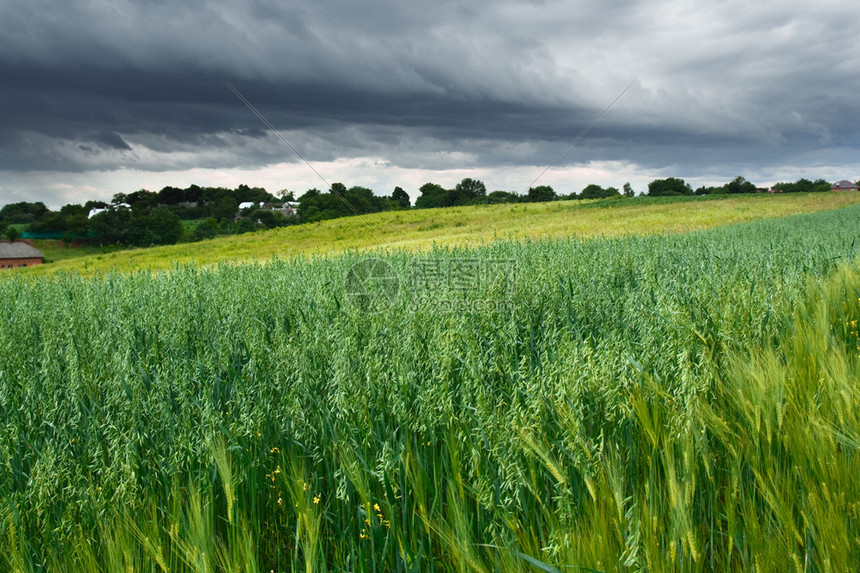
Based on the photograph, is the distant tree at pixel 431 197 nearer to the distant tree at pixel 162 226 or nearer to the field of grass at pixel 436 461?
the distant tree at pixel 162 226

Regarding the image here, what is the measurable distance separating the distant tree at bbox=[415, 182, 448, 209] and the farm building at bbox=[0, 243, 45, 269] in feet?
105

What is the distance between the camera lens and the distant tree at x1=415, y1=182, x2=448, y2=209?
53781 millimetres

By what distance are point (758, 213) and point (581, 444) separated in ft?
101

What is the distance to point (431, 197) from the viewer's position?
2167 inches

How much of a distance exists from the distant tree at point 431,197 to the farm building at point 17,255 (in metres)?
32.1

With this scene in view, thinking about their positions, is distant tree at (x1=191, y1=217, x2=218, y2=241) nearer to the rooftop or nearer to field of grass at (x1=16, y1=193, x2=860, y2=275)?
the rooftop

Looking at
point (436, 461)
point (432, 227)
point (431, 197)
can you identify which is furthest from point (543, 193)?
point (436, 461)

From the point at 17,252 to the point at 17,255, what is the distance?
2.51 feet

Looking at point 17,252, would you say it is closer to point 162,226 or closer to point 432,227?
point 162,226

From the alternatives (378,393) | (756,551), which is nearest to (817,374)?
(756,551)

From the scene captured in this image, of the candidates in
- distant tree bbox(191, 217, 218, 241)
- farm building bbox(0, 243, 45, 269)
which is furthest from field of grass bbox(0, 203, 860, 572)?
distant tree bbox(191, 217, 218, 241)

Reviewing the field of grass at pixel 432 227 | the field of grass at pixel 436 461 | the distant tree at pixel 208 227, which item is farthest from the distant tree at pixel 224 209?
the field of grass at pixel 436 461

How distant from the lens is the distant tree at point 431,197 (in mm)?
53781

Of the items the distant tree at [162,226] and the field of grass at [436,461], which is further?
the distant tree at [162,226]
